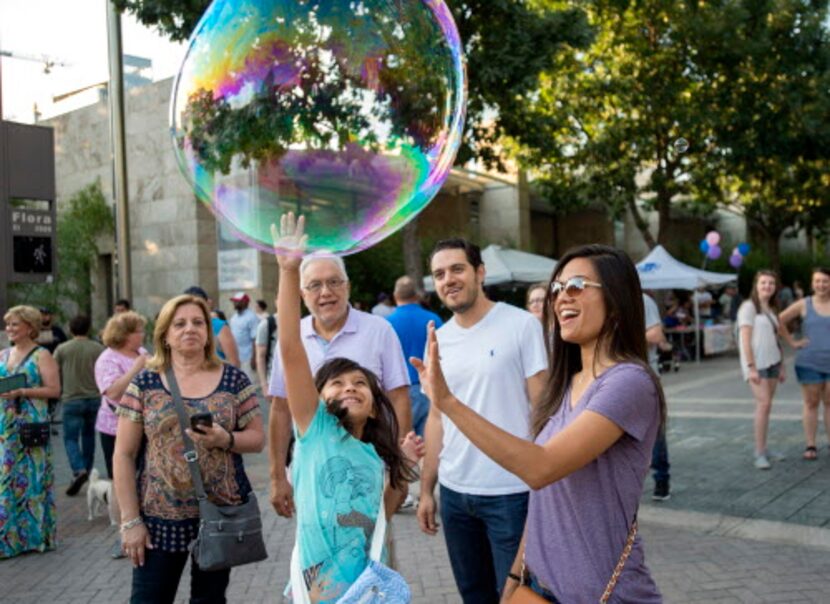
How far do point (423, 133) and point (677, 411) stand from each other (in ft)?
30.8

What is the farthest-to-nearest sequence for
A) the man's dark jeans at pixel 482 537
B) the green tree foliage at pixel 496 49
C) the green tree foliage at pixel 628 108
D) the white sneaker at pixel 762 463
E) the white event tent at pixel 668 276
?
1. the green tree foliage at pixel 628 108
2. the white event tent at pixel 668 276
3. the green tree foliage at pixel 496 49
4. the white sneaker at pixel 762 463
5. the man's dark jeans at pixel 482 537

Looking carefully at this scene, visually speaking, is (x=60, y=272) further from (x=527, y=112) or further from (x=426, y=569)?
(x=426, y=569)

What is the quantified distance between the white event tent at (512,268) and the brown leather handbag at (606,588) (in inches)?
593

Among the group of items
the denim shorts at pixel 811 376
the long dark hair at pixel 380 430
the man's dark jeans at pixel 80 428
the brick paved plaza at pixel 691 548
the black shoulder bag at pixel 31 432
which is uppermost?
the long dark hair at pixel 380 430

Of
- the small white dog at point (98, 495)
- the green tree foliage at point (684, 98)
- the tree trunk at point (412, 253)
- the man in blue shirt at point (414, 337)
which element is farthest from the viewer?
the green tree foliage at point (684, 98)

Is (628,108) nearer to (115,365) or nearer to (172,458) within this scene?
(115,365)

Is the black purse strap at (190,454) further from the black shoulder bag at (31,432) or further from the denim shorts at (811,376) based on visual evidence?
the denim shorts at (811,376)

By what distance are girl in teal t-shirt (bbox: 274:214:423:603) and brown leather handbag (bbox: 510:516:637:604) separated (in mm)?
737

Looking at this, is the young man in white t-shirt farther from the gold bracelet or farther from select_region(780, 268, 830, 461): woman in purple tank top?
select_region(780, 268, 830, 461): woman in purple tank top

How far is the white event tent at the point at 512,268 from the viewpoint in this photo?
17.9 metres

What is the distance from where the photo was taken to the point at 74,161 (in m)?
21.0

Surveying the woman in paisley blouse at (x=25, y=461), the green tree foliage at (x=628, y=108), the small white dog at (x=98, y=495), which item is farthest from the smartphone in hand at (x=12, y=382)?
the green tree foliage at (x=628, y=108)

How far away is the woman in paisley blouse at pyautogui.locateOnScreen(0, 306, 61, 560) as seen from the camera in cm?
635

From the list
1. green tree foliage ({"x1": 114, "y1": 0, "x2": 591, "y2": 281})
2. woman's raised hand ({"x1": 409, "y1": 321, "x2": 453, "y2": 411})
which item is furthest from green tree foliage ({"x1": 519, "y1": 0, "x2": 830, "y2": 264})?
woman's raised hand ({"x1": 409, "y1": 321, "x2": 453, "y2": 411})
